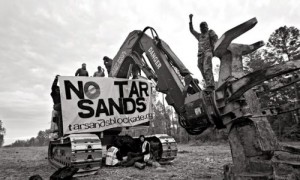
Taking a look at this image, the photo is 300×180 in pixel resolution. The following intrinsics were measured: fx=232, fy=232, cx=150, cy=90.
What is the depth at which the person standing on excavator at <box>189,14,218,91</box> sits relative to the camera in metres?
4.25

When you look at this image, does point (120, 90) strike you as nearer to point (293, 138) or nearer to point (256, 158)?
point (256, 158)

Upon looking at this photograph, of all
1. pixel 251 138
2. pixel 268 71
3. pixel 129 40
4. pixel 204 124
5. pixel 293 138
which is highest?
pixel 129 40

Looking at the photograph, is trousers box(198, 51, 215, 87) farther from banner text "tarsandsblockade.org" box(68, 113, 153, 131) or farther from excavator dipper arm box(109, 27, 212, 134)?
banner text "tarsandsblockade.org" box(68, 113, 153, 131)

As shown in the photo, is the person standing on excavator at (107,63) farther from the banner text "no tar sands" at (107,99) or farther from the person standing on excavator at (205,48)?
the person standing on excavator at (205,48)

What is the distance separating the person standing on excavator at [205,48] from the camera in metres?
4.25

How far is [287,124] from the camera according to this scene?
75.0 ft

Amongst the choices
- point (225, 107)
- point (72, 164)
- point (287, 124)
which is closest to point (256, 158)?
point (225, 107)

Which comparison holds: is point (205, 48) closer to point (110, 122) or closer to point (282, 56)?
point (110, 122)

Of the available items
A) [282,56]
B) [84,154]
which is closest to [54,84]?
[84,154]

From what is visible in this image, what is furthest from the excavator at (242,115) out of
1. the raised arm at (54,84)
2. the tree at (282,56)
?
the tree at (282,56)

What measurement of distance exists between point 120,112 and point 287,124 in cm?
2189

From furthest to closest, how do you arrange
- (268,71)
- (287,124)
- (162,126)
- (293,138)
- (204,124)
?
(162,126), (287,124), (293,138), (204,124), (268,71)

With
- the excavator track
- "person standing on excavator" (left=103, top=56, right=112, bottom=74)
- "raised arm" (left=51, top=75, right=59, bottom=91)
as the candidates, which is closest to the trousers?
the excavator track

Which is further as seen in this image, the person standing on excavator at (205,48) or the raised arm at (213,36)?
the raised arm at (213,36)
